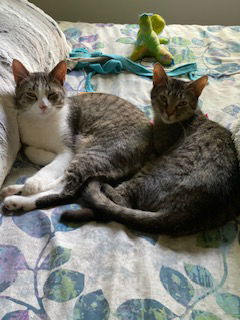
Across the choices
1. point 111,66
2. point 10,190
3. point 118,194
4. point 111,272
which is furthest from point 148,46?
point 111,272

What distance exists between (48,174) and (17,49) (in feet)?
2.04

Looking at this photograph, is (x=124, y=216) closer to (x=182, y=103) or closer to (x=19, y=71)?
(x=182, y=103)

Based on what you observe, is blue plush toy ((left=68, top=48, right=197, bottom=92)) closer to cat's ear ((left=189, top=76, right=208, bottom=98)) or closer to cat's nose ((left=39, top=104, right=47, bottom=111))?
cat's ear ((left=189, top=76, right=208, bottom=98))

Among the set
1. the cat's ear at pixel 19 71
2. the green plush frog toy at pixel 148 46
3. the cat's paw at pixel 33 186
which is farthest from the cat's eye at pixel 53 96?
the green plush frog toy at pixel 148 46

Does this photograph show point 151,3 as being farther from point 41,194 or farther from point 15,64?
point 41,194

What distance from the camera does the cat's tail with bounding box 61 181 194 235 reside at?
3.44 feet

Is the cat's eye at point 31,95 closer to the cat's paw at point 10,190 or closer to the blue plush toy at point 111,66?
the cat's paw at point 10,190

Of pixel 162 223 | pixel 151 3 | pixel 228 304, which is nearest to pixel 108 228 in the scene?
pixel 162 223

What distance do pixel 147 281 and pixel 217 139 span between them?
25.6 inches

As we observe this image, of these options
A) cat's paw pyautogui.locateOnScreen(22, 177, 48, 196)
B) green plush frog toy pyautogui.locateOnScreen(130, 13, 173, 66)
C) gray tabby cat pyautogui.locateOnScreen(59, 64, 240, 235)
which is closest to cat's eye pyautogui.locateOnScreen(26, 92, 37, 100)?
cat's paw pyautogui.locateOnScreen(22, 177, 48, 196)

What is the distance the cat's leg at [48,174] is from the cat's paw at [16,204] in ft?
0.22

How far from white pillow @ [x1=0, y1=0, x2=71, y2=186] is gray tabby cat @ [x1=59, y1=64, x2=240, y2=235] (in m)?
0.37

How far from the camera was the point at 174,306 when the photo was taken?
2.78 ft

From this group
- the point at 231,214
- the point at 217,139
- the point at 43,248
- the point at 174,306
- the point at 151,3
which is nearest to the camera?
the point at 174,306
